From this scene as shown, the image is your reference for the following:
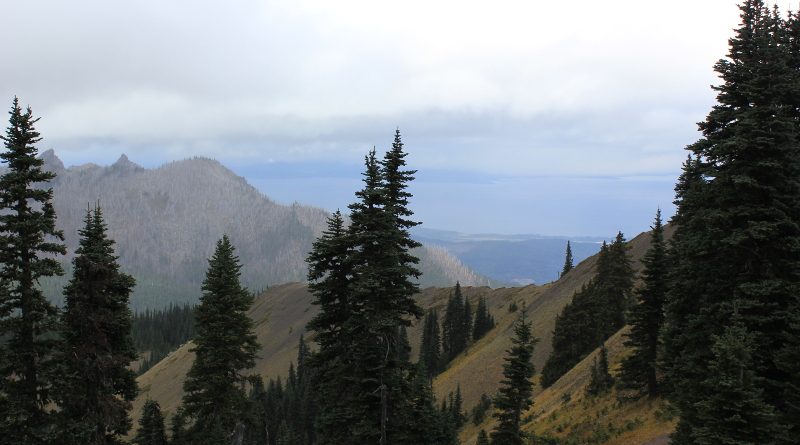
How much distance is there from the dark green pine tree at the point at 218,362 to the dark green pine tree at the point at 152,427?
10461mm

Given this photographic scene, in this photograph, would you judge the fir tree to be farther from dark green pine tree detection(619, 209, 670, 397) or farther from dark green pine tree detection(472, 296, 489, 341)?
dark green pine tree detection(619, 209, 670, 397)

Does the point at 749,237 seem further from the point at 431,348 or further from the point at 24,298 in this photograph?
the point at 431,348

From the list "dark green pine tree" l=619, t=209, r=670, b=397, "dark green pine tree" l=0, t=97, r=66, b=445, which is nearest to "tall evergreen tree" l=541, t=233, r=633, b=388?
"dark green pine tree" l=619, t=209, r=670, b=397

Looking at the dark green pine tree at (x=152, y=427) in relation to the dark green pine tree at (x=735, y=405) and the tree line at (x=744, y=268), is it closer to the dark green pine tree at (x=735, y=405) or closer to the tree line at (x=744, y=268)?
the tree line at (x=744, y=268)

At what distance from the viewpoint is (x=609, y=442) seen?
107ft

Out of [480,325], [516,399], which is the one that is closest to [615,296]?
[516,399]

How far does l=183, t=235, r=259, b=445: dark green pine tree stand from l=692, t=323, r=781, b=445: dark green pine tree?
2101 cm

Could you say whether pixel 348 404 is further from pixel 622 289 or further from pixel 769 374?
pixel 622 289

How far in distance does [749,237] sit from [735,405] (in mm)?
5951

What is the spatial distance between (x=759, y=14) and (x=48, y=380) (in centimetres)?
3180

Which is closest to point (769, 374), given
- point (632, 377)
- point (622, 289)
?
point (632, 377)

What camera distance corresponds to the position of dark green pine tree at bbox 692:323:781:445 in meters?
16.5

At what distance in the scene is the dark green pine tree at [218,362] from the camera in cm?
2767

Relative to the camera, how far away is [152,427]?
38406 mm
